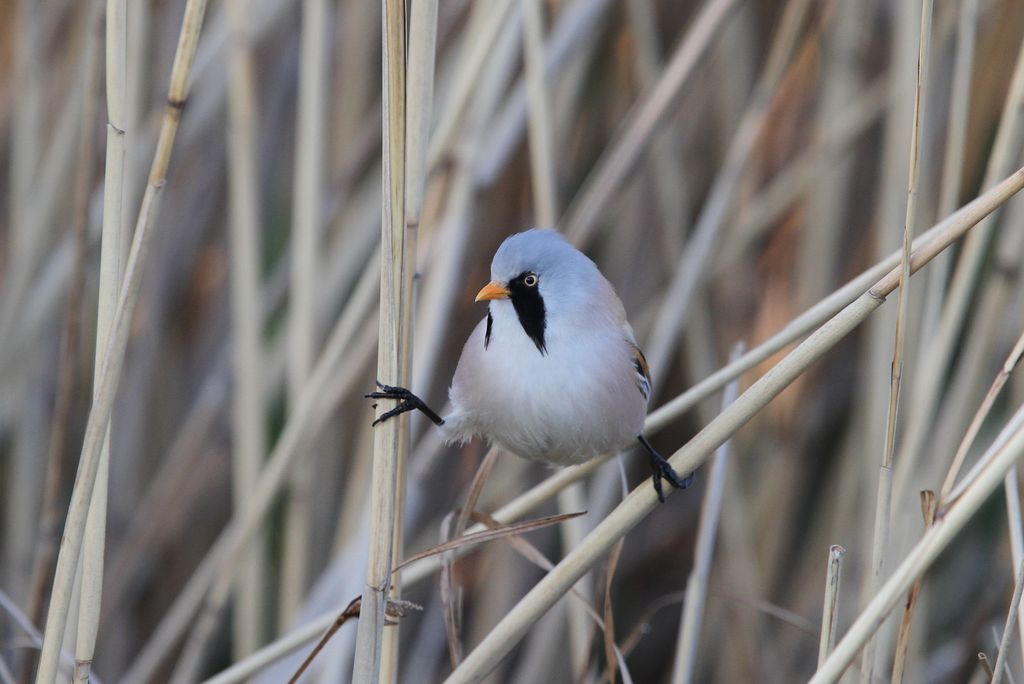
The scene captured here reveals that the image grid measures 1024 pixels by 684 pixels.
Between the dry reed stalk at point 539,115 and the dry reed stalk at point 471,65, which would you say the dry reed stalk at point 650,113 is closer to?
the dry reed stalk at point 539,115

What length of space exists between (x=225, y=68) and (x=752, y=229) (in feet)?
4.22

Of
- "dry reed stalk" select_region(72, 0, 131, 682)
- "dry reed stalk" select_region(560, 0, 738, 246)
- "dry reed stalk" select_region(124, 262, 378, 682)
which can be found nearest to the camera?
"dry reed stalk" select_region(72, 0, 131, 682)

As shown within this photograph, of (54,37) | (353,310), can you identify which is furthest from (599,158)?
(54,37)

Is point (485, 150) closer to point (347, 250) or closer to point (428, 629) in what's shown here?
point (347, 250)

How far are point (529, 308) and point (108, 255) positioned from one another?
0.62m

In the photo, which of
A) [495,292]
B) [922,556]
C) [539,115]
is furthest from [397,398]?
[539,115]

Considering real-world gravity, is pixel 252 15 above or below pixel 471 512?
above

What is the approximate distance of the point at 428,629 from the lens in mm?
2359

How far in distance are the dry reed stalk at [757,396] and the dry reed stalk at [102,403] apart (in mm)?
472

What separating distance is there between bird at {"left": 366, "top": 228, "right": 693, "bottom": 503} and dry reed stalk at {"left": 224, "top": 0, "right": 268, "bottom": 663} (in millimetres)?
620

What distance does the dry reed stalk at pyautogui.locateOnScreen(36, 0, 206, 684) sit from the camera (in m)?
1.15

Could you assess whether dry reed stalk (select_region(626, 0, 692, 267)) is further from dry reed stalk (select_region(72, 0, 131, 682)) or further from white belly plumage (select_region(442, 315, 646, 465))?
dry reed stalk (select_region(72, 0, 131, 682))

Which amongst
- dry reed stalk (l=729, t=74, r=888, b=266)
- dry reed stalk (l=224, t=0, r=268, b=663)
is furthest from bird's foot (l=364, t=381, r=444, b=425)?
dry reed stalk (l=729, t=74, r=888, b=266)

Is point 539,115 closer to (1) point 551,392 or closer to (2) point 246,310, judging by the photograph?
(1) point 551,392
